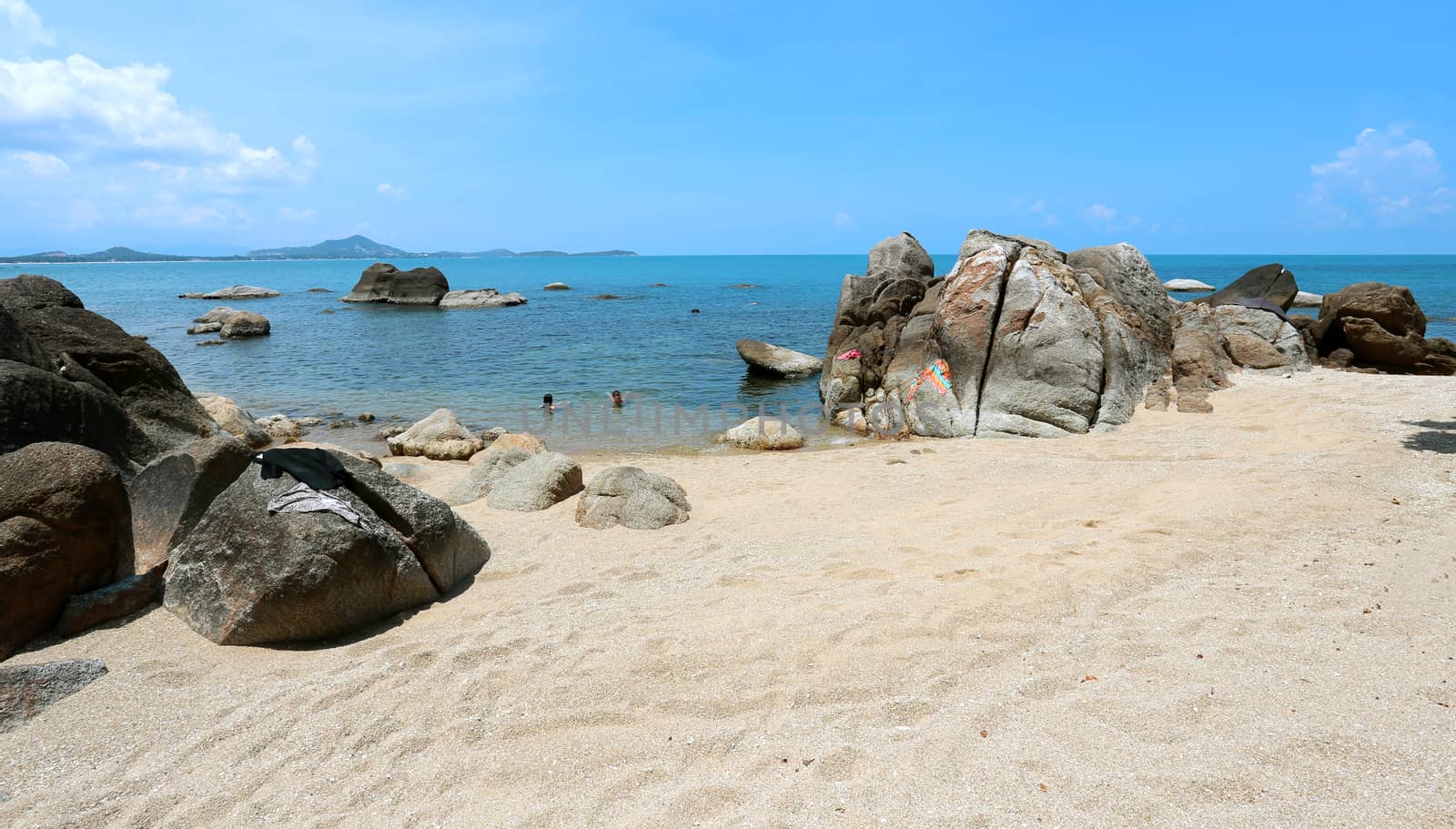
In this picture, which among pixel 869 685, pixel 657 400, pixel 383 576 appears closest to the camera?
pixel 869 685

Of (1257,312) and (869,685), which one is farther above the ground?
(1257,312)

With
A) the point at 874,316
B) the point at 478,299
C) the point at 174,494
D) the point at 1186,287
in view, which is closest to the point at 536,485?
the point at 174,494

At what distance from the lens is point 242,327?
34.7 metres

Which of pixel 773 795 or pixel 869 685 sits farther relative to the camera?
pixel 869 685

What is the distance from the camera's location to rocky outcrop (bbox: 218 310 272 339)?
3447 centimetres

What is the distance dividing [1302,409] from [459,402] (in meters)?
16.8

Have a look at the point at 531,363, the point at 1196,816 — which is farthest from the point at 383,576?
the point at 531,363

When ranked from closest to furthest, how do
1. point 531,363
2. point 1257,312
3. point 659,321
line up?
point 1257,312 < point 531,363 < point 659,321

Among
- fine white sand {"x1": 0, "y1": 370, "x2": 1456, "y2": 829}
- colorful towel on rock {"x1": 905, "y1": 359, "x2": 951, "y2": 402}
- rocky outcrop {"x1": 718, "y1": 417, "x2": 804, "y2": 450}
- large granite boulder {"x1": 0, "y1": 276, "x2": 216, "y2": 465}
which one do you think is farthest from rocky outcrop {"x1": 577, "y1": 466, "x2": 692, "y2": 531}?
colorful towel on rock {"x1": 905, "y1": 359, "x2": 951, "y2": 402}

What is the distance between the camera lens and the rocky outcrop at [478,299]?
175ft

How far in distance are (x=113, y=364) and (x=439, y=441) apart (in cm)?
475

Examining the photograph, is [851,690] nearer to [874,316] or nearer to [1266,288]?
[874,316]

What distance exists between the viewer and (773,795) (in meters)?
3.25

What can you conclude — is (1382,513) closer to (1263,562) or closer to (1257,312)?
(1263,562)
